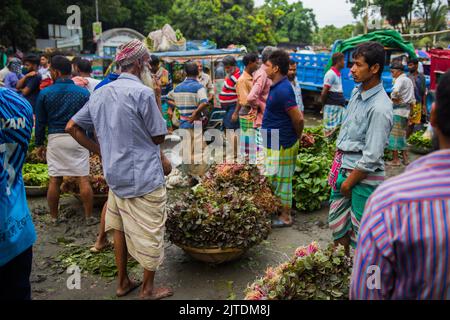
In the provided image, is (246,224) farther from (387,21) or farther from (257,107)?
(387,21)

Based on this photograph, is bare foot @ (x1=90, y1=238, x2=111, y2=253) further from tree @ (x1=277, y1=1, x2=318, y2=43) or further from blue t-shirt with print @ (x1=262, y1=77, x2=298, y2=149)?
tree @ (x1=277, y1=1, x2=318, y2=43)

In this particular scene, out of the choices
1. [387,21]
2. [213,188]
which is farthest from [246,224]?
[387,21]

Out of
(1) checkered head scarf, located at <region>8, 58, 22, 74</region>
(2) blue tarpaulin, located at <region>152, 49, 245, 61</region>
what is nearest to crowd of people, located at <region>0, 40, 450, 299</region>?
(1) checkered head scarf, located at <region>8, 58, 22, 74</region>

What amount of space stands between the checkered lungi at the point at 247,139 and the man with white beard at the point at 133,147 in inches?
114

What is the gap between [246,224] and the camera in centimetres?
402

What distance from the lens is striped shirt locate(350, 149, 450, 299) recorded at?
134cm

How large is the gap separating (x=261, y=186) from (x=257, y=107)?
1265 millimetres

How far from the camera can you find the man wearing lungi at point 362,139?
324cm

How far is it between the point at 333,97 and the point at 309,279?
5613 mm

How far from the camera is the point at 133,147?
10.8ft

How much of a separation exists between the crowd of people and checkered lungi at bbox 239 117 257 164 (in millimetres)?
22

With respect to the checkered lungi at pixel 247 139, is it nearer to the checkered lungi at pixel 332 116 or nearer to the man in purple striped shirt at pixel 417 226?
the checkered lungi at pixel 332 116

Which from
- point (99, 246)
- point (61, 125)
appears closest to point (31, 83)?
point (61, 125)

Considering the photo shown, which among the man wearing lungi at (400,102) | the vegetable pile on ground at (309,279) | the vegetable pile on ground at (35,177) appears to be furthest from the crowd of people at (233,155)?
the vegetable pile on ground at (35,177)
